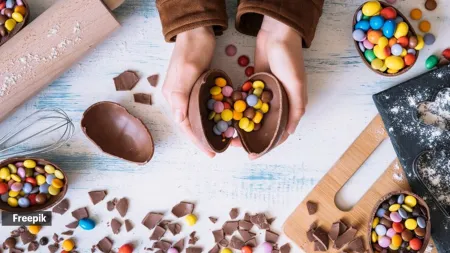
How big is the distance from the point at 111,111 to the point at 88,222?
0.78ft

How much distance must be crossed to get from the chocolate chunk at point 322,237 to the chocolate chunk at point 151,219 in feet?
1.06

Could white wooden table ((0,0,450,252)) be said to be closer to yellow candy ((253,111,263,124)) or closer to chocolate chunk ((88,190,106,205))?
chocolate chunk ((88,190,106,205))

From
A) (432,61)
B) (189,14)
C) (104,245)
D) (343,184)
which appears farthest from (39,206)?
(432,61)

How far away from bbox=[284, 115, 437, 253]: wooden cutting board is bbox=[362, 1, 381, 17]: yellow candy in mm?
212

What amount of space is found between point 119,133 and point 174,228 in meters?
0.23

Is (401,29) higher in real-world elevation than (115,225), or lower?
higher

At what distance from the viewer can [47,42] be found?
3.75ft

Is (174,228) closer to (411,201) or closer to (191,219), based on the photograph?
(191,219)

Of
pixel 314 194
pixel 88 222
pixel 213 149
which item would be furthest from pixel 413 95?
pixel 88 222

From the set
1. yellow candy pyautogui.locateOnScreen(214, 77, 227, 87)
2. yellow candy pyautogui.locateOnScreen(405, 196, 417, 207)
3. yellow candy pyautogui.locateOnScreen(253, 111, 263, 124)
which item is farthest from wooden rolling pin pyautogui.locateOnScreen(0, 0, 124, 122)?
yellow candy pyautogui.locateOnScreen(405, 196, 417, 207)

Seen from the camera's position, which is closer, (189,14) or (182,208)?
(189,14)

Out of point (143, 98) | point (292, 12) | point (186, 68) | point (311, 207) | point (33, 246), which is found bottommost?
→ point (33, 246)

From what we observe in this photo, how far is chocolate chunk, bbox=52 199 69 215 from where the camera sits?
1191mm

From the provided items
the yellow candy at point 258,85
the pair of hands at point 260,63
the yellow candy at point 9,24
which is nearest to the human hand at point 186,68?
the pair of hands at point 260,63
